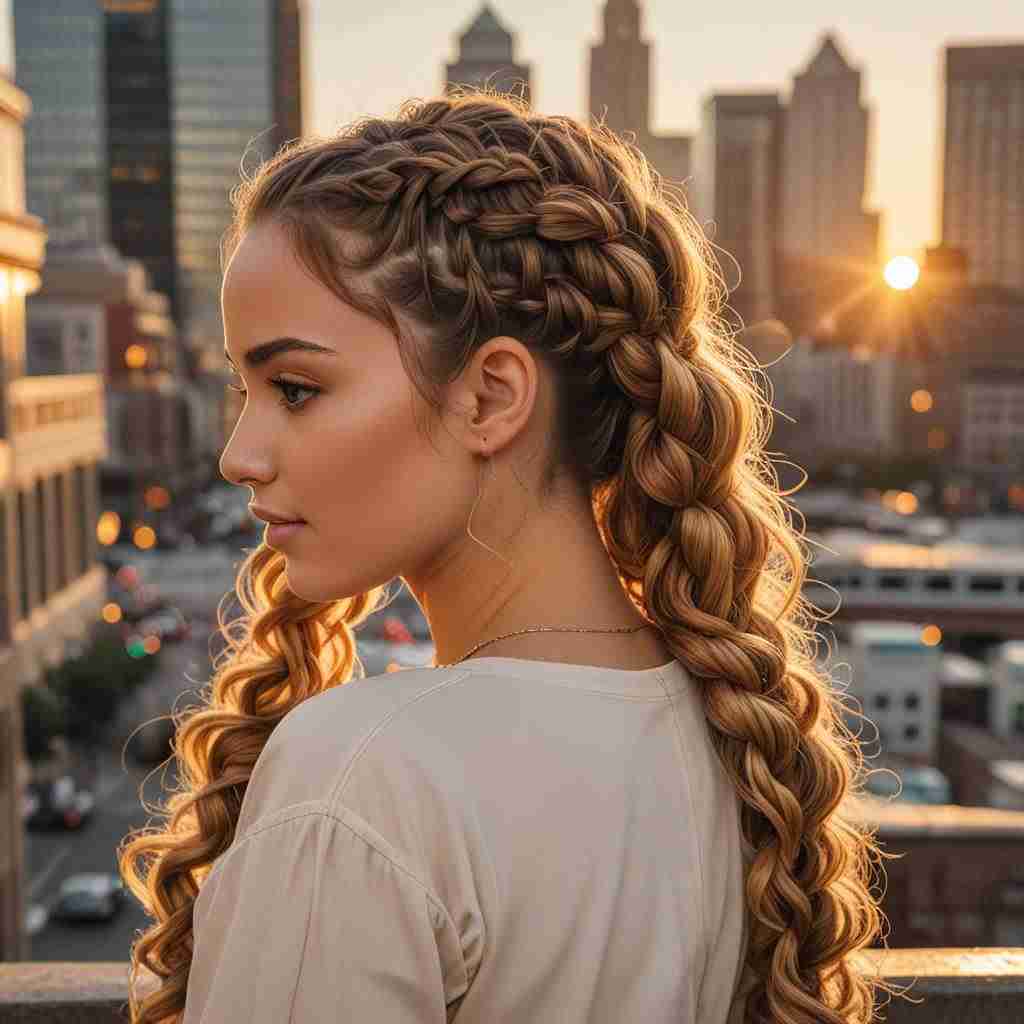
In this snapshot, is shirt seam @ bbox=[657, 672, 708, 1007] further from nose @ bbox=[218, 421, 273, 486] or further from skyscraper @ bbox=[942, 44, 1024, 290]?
skyscraper @ bbox=[942, 44, 1024, 290]

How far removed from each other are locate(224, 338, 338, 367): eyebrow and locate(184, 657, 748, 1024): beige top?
0.35 meters

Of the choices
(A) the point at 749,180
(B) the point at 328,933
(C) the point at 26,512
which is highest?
(A) the point at 749,180

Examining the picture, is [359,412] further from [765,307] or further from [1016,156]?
[1016,156]

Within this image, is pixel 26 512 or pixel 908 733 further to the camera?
pixel 26 512

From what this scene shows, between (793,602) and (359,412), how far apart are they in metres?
0.65

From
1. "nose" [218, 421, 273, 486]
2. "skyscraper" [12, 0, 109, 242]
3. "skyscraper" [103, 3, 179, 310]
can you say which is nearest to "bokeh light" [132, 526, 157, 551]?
"skyscraper" [12, 0, 109, 242]

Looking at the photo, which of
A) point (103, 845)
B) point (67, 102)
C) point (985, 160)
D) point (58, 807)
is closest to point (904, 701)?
point (103, 845)

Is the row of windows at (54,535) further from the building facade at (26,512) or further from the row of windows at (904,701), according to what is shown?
the row of windows at (904,701)

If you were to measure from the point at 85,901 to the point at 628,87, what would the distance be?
15048 millimetres

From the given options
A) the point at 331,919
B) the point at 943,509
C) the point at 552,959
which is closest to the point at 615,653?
the point at 552,959

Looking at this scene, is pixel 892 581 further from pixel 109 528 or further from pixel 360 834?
pixel 360 834

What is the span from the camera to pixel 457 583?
154 cm

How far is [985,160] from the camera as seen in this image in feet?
360

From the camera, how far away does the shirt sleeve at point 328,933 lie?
1.20m
